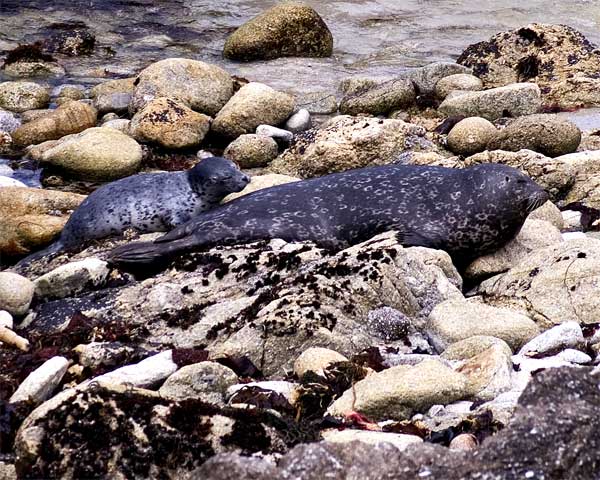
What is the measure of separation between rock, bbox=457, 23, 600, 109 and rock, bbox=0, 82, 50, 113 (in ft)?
16.9

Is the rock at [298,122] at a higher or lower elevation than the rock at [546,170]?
lower

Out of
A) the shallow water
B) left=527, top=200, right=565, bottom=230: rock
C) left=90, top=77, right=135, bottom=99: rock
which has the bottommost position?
the shallow water

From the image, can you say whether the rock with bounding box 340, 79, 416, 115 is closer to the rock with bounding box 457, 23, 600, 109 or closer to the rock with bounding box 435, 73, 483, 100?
the rock with bounding box 435, 73, 483, 100

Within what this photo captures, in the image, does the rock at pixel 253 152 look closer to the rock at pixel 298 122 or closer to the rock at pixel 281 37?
the rock at pixel 298 122

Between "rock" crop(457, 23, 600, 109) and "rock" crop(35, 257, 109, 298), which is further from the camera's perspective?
"rock" crop(457, 23, 600, 109)

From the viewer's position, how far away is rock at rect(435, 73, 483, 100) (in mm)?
11898

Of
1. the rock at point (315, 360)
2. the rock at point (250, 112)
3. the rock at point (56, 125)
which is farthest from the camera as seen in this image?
the rock at point (56, 125)

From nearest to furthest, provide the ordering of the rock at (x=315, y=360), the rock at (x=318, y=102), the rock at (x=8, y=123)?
the rock at (x=315, y=360), the rock at (x=8, y=123), the rock at (x=318, y=102)

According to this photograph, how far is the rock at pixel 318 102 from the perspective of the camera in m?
11.9

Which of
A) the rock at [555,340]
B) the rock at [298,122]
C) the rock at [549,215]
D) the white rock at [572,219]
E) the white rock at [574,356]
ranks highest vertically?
the white rock at [574,356]

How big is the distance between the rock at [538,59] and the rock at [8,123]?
18.0ft

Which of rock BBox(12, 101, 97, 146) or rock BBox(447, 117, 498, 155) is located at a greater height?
rock BBox(447, 117, 498, 155)

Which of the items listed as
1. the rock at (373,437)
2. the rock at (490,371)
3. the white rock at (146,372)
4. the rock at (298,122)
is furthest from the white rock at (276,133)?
the rock at (373,437)

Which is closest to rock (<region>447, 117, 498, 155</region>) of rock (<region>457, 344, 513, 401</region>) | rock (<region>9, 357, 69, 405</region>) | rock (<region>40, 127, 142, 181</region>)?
rock (<region>40, 127, 142, 181</region>)
